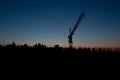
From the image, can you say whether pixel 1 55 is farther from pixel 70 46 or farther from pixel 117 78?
pixel 70 46

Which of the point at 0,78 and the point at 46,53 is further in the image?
the point at 46,53

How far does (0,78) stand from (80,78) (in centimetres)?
1338

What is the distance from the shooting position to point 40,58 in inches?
2103

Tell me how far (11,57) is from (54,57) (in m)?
13.3

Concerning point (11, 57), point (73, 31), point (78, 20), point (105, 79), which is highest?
point (78, 20)

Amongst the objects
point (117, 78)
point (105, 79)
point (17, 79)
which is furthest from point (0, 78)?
point (117, 78)

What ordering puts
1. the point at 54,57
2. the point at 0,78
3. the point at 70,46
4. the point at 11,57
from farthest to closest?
1. the point at 70,46
2. the point at 54,57
3. the point at 11,57
4. the point at 0,78

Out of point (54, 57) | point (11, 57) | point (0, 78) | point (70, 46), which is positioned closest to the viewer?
point (0, 78)

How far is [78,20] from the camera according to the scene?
9331 centimetres

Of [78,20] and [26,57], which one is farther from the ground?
[78,20]

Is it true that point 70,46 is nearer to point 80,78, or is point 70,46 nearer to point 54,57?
point 54,57

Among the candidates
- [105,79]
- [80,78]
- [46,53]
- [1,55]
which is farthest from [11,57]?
[105,79]

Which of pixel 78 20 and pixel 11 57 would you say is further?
pixel 78 20

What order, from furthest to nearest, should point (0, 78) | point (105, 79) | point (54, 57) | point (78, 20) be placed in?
point (78, 20) → point (54, 57) → point (105, 79) → point (0, 78)
